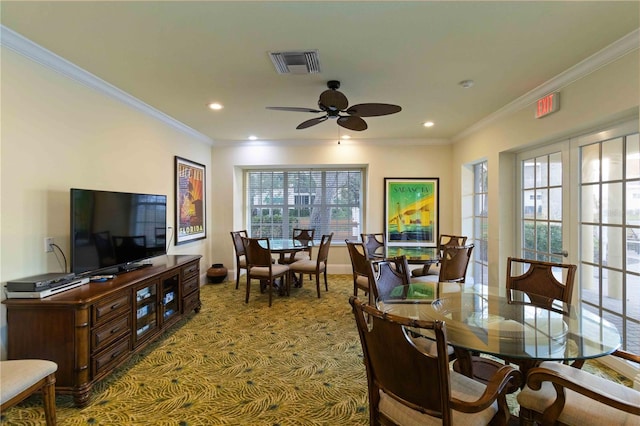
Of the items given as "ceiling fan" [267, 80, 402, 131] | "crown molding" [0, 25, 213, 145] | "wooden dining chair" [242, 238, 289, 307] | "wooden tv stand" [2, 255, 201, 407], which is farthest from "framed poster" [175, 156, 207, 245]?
"ceiling fan" [267, 80, 402, 131]

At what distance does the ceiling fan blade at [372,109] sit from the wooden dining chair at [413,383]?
198cm

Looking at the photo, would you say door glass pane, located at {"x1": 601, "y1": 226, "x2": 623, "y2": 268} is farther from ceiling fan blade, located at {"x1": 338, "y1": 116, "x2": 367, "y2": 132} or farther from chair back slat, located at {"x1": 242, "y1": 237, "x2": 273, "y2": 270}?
chair back slat, located at {"x1": 242, "y1": 237, "x2": 273, "y2": 270}

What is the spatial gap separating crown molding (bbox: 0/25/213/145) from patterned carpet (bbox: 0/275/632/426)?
2564 millimetres

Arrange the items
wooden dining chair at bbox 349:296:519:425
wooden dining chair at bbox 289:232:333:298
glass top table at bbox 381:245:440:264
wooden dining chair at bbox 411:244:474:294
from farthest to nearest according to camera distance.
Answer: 1. wooden dining chair at bbox 289:232:333:298
2. glass top table at bbox 381:245:440:264
3. wooden dining chair at bbox 411:244:474:294
4. wooden dining chair at bbox 349:296:519:425

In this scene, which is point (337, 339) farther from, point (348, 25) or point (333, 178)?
point (333, 178)

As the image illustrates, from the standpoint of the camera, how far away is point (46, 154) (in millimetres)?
2463

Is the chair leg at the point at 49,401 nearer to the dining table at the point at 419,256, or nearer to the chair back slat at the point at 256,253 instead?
the chair back slat at the point at 256,253

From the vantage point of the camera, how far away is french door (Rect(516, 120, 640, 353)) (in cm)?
243

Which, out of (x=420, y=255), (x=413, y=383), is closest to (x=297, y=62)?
(x=413, y=383)

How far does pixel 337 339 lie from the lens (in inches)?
124

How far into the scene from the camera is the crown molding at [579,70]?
2191 mm

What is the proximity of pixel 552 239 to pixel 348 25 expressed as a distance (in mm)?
3076

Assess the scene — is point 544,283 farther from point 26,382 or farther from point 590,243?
point 26,382

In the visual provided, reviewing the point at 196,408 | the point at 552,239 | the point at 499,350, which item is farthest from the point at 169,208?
the point at 552,239
